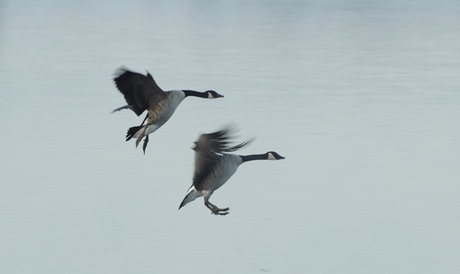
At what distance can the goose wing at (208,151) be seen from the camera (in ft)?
20.5

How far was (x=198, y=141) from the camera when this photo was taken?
633 cm

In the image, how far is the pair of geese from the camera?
630cm

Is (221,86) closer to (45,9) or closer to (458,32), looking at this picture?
(458,32)

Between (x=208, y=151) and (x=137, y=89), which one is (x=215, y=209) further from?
(x=137, y=89)

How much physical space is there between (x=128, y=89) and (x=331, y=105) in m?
4.52

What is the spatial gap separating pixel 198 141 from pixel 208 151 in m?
0.10

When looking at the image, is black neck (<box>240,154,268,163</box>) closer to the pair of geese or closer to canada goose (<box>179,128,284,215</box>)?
the pair of geese

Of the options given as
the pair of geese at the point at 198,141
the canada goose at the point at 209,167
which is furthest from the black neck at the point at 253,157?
the canada goose at the point at 209,167

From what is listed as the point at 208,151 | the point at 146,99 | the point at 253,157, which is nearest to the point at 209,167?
the point at 208,151

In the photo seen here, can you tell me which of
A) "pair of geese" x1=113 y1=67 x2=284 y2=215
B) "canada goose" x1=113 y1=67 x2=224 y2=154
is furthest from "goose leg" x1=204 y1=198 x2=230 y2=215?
"canada goose" x1=113 y1=67 x2=224 y2=154

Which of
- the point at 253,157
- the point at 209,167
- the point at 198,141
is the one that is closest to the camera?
the point at 198,141

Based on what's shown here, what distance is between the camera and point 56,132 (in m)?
9.41

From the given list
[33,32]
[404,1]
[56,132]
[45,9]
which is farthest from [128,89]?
[404,1]

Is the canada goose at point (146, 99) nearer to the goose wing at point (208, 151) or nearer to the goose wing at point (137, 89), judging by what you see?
the goose wing at point (137, 89)
